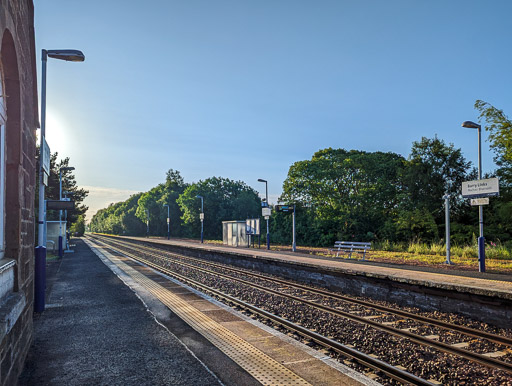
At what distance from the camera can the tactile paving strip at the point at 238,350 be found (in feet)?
16.1

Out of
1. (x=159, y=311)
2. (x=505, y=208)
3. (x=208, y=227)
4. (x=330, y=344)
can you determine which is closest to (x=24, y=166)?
(x=159, y=311)

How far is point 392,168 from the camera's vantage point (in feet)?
108

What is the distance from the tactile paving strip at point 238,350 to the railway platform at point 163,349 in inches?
0.5

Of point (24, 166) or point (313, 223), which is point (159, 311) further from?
point (313, 223)

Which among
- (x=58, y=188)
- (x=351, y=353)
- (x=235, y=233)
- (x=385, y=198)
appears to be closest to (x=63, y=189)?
(x=58, y=188)

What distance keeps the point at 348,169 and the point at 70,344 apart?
29909 mm

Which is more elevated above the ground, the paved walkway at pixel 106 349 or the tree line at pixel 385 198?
the tree line at pixel 385 198

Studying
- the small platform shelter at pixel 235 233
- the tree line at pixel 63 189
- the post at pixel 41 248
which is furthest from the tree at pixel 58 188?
the post at pixel 41 248

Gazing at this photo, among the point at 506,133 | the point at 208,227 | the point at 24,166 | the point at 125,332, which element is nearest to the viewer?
the point at 24,166

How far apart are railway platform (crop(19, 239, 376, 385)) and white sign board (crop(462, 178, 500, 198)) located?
1066 centimetres

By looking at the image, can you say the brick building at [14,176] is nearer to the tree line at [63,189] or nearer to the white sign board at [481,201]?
the white sign board at [481,201]

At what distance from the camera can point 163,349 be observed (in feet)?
19.8

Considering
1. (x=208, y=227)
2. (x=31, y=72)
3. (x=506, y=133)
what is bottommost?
(x=208, y=227)

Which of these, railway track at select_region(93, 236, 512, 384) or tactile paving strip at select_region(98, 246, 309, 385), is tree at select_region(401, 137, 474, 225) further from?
tactile paving strip at select_region(98, 246, 309, 385)
